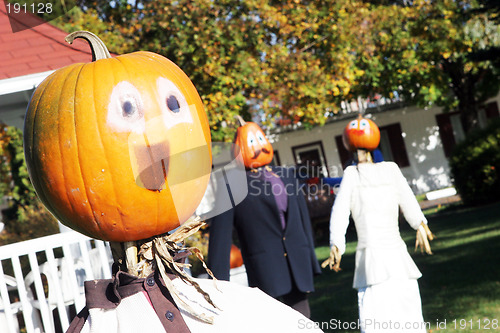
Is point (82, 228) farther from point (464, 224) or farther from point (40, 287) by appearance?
point (464, 224)

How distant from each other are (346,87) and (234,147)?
971cm

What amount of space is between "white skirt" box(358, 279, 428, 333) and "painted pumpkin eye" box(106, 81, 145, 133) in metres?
3.72

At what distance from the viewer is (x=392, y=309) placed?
5.04 metres

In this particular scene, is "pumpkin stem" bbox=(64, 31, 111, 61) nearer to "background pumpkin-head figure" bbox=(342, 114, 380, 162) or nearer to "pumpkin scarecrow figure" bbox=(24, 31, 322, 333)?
"pumpkin scarecrow figure" bbox=(24, 31, 322, 333)

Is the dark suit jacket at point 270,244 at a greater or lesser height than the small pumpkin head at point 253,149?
lesser

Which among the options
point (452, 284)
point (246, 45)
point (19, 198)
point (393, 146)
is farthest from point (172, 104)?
point (393, 146)

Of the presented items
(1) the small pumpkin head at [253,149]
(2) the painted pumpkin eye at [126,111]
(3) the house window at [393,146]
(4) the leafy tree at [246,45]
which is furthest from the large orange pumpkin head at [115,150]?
(3) the house window at [393,146]

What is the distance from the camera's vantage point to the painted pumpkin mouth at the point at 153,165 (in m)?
1.90

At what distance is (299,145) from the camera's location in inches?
1080

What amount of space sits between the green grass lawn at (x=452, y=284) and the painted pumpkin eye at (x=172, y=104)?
4684 mm

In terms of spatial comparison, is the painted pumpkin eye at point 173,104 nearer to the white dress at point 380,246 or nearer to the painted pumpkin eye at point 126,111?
the painted pumpkin eye at point 126,111

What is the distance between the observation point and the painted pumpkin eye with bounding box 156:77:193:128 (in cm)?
195

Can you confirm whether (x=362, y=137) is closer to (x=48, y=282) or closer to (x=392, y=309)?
(x=392, y=309)

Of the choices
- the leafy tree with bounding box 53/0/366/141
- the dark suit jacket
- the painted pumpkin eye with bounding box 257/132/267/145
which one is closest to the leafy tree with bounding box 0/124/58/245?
the leafy tree with bounding box 53/0/366/141
